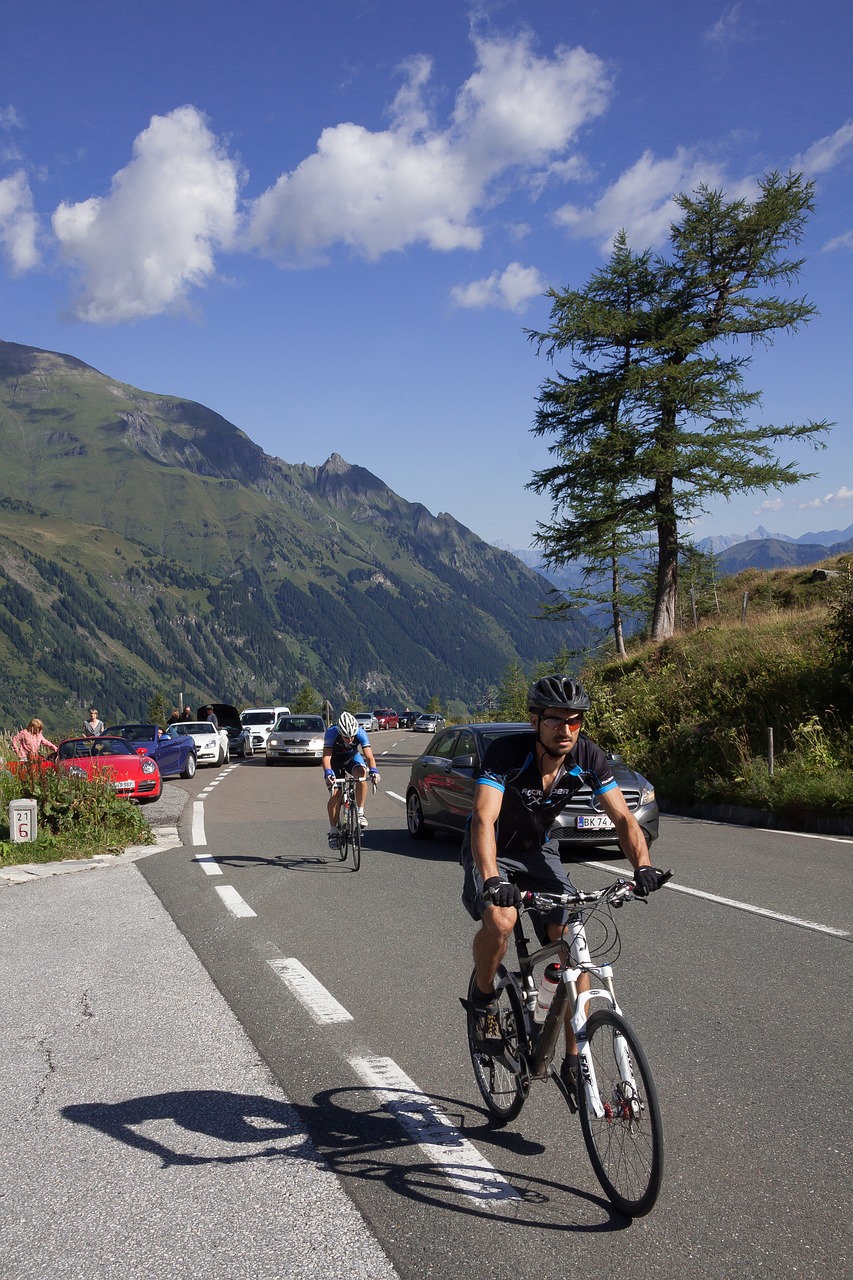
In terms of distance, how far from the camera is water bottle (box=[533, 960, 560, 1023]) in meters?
3.83

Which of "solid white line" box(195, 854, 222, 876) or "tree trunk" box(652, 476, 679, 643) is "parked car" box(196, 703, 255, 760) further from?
"solid white line" box(195, 854, 222, 876)

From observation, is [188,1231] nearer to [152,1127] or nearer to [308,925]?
[152,1127]

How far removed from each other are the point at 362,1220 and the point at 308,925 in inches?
194

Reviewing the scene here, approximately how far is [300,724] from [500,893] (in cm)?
3176

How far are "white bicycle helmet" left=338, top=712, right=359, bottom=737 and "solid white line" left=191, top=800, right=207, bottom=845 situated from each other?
124 inches

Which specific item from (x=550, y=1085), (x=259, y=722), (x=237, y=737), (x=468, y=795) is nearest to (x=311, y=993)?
(x=550, y=1085)

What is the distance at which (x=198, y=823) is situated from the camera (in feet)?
54.5

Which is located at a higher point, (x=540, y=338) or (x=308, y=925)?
(x=540, y=338)

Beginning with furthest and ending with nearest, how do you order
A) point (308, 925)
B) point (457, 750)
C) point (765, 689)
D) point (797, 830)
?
point (765, 689) < point (797, 830) < point (457, 750) < point (308, 925)

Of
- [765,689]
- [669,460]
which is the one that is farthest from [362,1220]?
[669,460]

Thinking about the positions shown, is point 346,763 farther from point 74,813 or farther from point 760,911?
point 760,911

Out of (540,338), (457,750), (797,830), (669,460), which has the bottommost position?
(797,830)

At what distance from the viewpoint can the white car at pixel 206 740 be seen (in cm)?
3356

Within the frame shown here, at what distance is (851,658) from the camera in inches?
695
